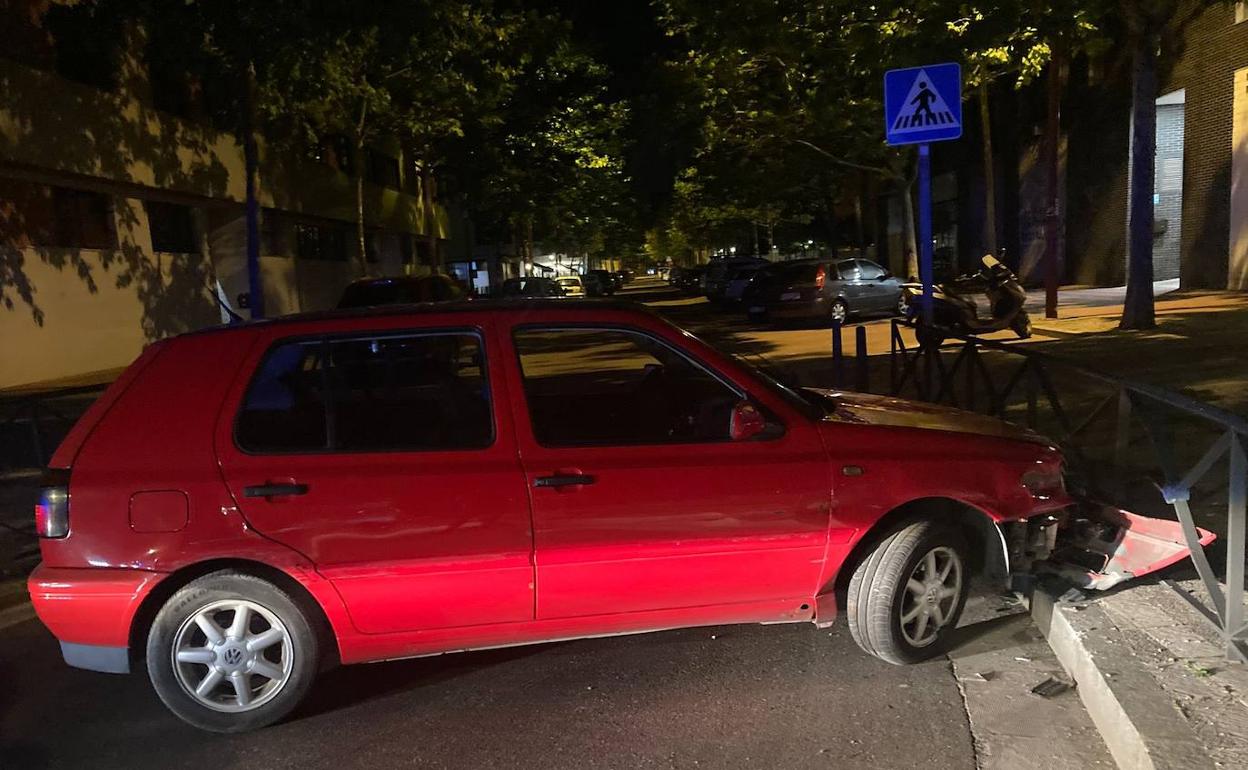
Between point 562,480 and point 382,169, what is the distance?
32816mm

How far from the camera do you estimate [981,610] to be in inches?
174

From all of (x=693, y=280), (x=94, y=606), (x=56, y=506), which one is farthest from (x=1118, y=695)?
(x=693, y=280)

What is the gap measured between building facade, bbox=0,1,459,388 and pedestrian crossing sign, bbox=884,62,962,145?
827 cm

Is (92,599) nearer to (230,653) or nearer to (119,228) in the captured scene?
(230,653)

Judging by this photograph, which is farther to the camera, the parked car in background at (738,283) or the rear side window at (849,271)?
the parked car in background at (738,283)

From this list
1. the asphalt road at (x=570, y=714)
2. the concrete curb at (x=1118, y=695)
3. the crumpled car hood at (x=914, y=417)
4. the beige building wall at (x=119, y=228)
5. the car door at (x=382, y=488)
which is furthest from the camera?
the beige building wall at (x=119, y=228)

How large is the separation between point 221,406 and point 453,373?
102 cm

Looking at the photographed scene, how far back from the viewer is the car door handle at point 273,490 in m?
3.39

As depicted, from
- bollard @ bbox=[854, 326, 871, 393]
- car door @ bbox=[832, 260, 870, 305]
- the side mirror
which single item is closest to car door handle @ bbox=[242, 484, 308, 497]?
the side mirror

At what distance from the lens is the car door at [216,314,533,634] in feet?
11.2

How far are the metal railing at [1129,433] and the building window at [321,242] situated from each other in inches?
821

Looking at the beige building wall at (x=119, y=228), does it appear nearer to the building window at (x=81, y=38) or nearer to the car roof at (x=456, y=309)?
the building window at (x=81, y=38)

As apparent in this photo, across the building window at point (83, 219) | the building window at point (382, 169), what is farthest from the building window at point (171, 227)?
the building window at point (382, 169)

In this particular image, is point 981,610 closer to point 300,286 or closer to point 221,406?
point 221,406
